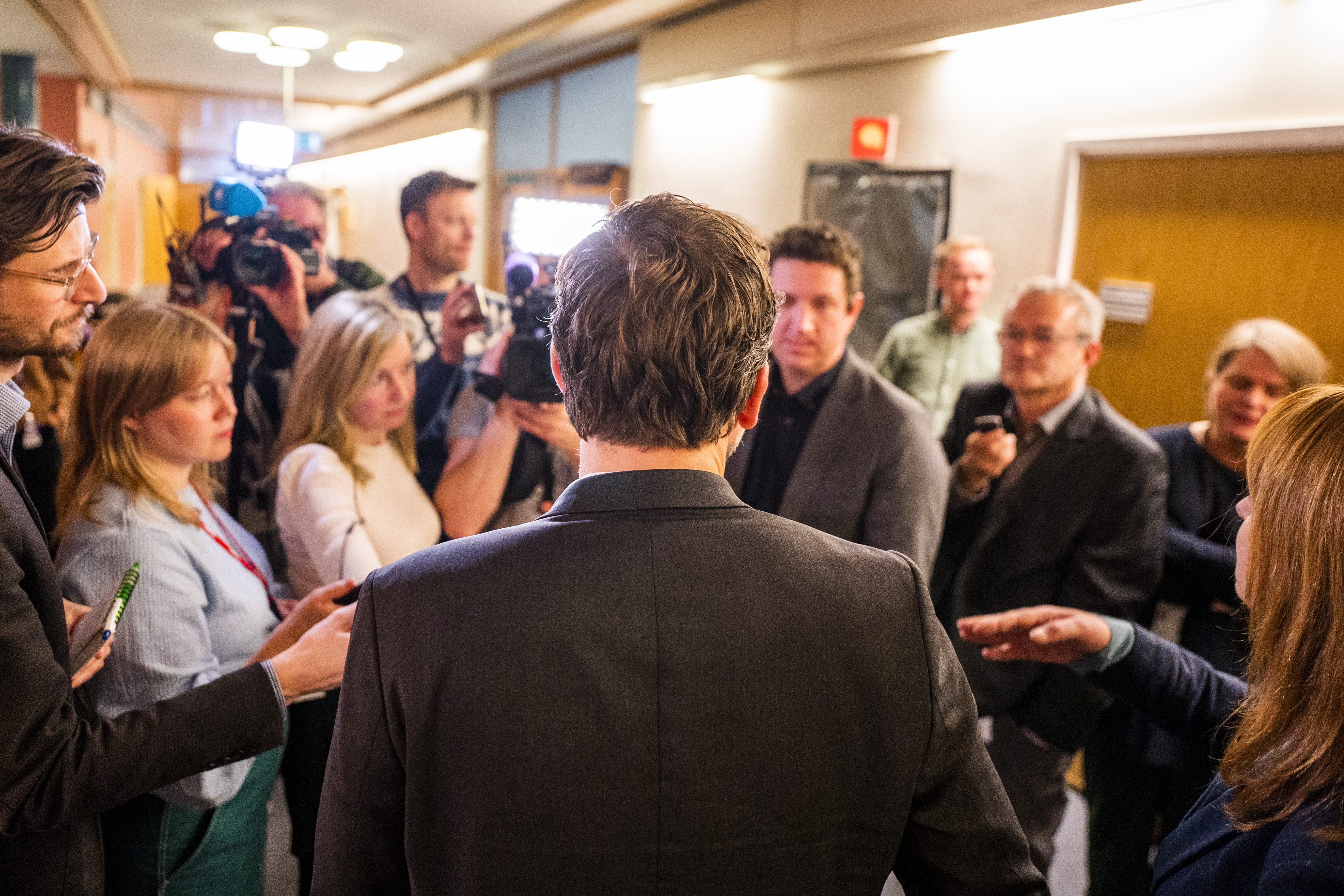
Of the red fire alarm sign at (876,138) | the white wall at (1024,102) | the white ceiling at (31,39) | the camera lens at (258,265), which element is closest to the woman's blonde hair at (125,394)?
the camera lens at (258,265)

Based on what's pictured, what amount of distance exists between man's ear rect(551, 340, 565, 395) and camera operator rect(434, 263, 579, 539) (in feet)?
3.01

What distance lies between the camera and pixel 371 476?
6.14 ft

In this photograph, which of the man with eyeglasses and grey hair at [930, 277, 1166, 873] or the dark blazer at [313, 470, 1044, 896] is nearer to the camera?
the dark blazer at [313, 470, 1044, 896]

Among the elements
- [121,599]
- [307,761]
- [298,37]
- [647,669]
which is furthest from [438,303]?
[298,37]

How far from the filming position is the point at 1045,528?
215 centimetres

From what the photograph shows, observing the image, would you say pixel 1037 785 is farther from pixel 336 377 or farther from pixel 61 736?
pixel 61 736

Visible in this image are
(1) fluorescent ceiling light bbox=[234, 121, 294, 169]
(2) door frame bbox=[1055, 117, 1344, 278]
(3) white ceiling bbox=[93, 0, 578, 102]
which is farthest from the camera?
(3) white ceiling bbox=[93, 0, 578, 102]

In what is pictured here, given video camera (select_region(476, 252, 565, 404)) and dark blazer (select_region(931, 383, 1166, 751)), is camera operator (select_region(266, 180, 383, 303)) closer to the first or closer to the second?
video camera (select_region(476, 252, 565, 404))

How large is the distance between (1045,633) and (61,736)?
1310mm

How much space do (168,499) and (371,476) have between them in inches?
18.2

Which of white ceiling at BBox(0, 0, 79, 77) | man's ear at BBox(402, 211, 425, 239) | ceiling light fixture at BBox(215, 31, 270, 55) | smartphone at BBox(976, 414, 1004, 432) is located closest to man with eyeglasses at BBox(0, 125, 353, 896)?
man's ear at BBox(402, 211, 425, 239)

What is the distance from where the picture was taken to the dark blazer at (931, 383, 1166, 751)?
2064 mm

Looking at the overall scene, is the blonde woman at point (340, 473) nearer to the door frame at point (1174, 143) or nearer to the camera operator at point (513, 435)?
the camera operator at point (513, 435)

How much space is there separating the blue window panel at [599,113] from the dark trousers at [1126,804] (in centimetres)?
507
